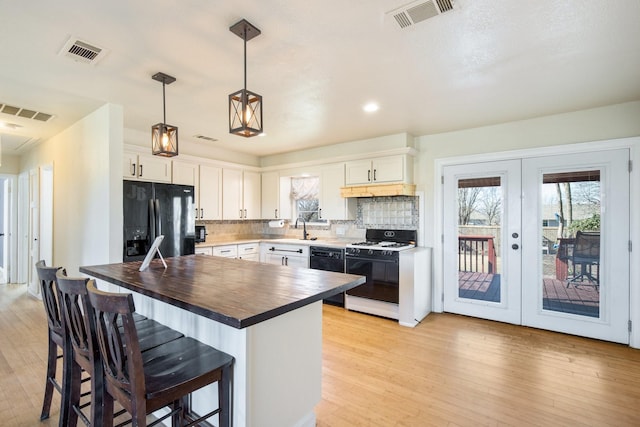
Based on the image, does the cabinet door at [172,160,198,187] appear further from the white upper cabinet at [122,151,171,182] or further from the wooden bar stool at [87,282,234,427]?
the wooden bar stool at [87,282,234,427]

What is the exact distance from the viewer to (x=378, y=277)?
4086 millimetres

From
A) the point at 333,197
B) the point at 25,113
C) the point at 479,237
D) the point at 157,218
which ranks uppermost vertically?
the point at 25,113

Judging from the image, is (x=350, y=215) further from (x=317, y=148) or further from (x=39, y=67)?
(x=39, y=67)

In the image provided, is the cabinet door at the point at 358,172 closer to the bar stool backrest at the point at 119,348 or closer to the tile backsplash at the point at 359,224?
the tile backsplash at the point at 359,224

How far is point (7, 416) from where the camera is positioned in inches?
82.7

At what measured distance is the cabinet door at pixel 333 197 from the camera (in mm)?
4836

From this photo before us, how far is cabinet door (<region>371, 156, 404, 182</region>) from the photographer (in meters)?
4.30

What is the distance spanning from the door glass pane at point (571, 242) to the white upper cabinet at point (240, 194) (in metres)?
4.33

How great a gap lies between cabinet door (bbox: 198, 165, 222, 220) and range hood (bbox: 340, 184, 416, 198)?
6.62ft

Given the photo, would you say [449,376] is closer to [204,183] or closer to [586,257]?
[586,257]

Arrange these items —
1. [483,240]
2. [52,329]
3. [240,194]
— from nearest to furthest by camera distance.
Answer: [52,329] < [483,240] < [240,194]

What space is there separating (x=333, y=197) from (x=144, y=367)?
3.73 m

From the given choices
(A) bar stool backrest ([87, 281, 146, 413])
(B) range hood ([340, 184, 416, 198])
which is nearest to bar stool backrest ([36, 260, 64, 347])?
(A) bar stool backrest ([87, 281, 146, 413])

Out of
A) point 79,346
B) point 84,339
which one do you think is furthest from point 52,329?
point 84,339
